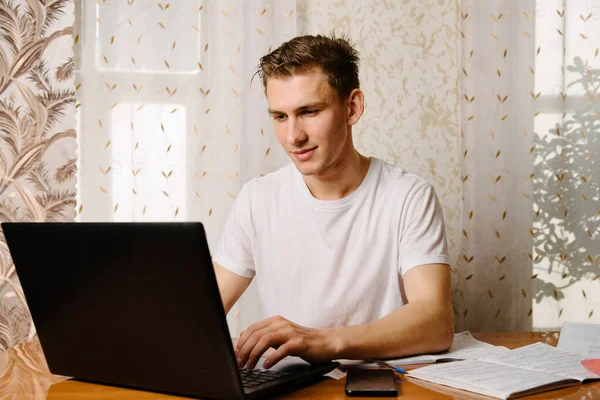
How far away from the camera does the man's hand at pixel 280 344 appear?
1050mm

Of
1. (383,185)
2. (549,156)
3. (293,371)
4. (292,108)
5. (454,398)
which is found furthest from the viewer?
(549,156)

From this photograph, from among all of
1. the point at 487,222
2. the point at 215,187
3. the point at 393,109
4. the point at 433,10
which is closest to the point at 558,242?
the point at 487,222

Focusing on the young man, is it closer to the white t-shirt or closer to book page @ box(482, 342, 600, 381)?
the white t-shirt

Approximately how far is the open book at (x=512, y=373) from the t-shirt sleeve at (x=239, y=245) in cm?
77

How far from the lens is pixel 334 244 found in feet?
5.40

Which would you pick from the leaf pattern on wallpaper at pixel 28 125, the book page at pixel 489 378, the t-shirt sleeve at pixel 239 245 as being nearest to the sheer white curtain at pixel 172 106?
the leaf pattern on wallpaper at pixel 28 125

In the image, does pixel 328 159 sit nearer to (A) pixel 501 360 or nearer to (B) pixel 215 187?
(A) pixel 501 360

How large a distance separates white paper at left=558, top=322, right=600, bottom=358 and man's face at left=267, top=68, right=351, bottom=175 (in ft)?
2.28

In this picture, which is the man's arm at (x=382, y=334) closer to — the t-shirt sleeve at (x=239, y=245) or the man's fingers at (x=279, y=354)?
the man's fingers at (x=279, y=354)

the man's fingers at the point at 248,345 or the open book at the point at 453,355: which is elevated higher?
the man's fingers at the point at 248,345

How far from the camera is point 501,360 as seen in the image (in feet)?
3.67

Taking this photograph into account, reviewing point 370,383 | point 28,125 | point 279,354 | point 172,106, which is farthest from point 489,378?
point 28,125

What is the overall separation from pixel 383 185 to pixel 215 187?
88cm

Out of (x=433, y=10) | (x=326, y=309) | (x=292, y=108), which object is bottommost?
(x=326, y=309)
